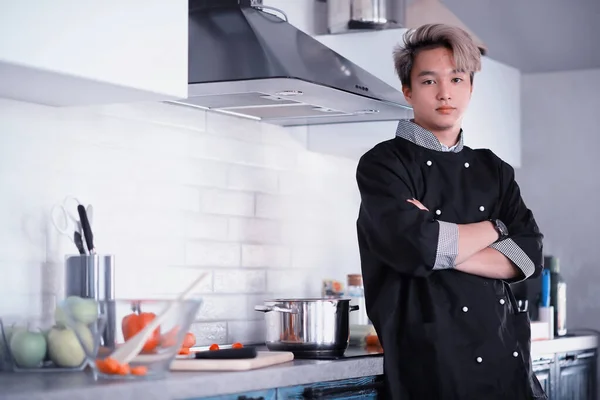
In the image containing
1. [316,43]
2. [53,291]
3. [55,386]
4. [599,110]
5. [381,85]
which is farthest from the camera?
[599,110]

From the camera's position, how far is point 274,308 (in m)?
2.95

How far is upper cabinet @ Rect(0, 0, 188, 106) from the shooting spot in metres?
2.16

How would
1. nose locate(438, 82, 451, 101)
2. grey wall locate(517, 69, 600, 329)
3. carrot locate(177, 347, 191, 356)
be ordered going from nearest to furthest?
carrot locate(177, 347, 191, 356) < nose locate(438, 82, 451, 101) < grey wall locate(517, 69, 600, 329)

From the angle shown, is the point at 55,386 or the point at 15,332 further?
the point at 15,332

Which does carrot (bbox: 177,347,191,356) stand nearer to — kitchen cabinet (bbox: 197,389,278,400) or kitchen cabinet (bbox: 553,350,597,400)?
kitchen cabinet (bbox: 197,389,278,400)

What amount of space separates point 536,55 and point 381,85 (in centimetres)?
180

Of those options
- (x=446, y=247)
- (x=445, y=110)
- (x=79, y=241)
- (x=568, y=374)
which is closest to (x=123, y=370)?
(x=79, y=241)

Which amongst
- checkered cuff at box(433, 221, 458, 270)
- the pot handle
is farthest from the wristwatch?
the pot handle

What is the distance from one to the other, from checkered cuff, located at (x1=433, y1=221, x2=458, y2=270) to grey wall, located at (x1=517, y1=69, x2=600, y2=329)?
2.35 meters

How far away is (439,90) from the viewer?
115 inches

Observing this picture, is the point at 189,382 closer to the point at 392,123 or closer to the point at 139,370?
the point at 139,370

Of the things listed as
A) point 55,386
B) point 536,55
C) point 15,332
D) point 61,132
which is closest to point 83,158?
point 61,132

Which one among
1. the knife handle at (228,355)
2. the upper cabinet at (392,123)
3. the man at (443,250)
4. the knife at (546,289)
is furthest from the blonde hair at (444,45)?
the knife at (546,289)

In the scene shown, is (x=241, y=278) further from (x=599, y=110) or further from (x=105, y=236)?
(x=599, y=110)
